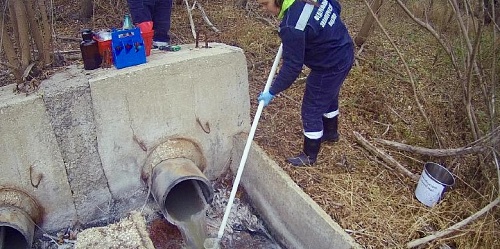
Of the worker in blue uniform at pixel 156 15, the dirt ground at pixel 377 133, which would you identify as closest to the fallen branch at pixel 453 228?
the dirt ground at pixel 377 133

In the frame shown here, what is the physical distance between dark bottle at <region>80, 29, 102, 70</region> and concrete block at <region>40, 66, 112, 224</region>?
0.09 metres

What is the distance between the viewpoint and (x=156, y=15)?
470cm

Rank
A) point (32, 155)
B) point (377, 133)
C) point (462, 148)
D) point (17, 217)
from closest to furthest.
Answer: point (17, 217) < point (32, 155) < point (462, 148) < point (377, 133)

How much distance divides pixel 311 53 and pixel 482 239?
5.81ft

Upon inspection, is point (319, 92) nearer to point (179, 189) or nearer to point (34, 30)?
point (179, 189)

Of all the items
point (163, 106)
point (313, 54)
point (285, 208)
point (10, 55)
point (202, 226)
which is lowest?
point (202, 226)

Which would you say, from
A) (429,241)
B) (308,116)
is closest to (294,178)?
(308,116)

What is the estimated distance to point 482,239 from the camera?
2.89 meters

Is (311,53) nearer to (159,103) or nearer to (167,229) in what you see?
(159,103)

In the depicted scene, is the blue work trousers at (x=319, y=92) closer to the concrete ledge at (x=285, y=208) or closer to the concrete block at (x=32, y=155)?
the concrete ledge at (x=285, y=208)

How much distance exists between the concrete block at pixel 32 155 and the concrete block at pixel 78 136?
0.19ft

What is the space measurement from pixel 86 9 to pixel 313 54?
4.13m

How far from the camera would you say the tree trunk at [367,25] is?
5.34 m

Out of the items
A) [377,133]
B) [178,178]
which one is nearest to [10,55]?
[178,178]
